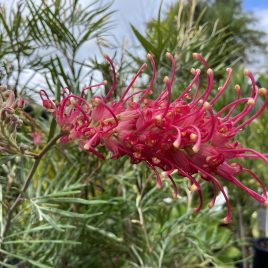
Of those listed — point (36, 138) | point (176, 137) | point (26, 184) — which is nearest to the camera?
point (176, 137)

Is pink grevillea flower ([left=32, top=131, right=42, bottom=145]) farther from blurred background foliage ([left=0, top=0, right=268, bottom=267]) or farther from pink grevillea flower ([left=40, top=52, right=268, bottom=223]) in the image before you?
pink grevillea flower ([left=40, top=52, right=268, bottom=223])

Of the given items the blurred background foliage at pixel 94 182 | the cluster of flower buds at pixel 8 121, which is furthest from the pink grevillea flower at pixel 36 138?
the cluster of flower buds at pixel 8 121

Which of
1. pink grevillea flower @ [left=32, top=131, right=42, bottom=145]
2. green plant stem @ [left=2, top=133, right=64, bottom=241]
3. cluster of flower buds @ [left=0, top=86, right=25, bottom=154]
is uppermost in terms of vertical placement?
pink grevillea flower @ [left=32, top=131, right=42, bottom=145]

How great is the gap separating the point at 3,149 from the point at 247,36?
43.2 ft

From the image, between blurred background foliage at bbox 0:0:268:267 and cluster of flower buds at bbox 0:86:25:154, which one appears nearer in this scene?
cluster of flower buds at bbox 0:86:25:154

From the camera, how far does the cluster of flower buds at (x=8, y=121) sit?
0.48 meters

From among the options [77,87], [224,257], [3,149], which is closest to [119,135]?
[3,149]

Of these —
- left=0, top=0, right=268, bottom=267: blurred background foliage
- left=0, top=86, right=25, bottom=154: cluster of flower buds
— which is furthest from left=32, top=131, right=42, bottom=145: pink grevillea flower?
left=0, top=86, right=25, bottom=154: cluster of flower buds

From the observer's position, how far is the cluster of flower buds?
0.48 m

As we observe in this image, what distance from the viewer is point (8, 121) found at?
0.48 m

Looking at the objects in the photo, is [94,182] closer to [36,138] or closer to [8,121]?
[36,138]

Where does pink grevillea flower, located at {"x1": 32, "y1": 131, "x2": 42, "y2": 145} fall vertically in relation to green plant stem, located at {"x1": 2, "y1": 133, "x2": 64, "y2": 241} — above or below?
above

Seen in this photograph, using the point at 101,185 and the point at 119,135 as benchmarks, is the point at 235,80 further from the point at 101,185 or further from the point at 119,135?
the point at 119,135

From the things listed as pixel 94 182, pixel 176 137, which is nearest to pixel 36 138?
pixel 94 182
